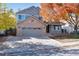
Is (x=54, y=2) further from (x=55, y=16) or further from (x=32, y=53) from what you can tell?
(x=32, y=53)

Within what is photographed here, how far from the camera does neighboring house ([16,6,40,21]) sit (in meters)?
3.49

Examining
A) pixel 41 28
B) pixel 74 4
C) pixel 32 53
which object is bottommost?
pixel 32 53

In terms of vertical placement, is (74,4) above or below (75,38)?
above

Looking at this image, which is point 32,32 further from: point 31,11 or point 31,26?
point 31,11

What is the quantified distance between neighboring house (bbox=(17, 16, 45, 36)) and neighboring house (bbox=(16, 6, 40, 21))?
3 centimetres

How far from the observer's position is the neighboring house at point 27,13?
3.49 meters

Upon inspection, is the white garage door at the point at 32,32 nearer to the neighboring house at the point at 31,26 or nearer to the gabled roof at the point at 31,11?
the neighboring house at the point at 31,26

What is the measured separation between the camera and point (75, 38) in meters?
3.48

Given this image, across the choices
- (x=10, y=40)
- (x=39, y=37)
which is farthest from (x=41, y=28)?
(x=10, y=40)

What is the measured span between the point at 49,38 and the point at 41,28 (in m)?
0.12

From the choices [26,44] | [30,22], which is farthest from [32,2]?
[26,44]

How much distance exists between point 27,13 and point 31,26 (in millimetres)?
130

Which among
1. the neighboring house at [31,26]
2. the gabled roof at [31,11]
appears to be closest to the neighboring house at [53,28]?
the neighboring house at [31,26]

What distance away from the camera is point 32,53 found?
349 cm
